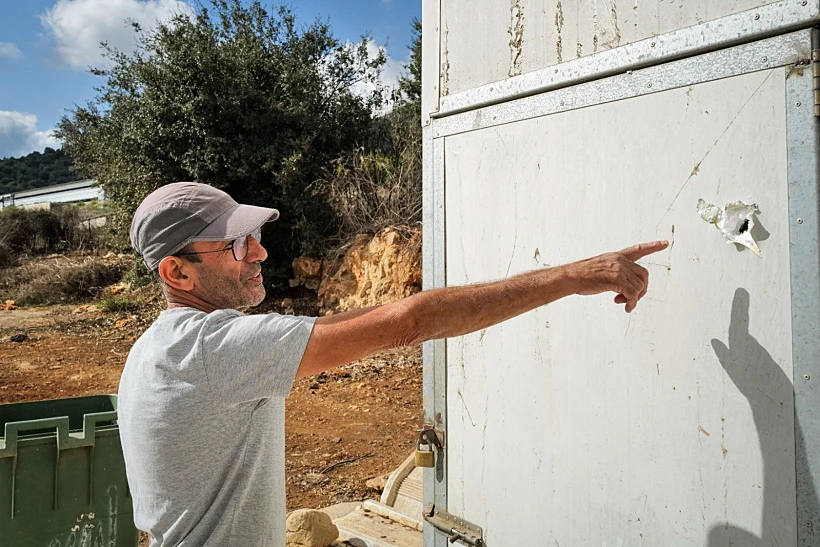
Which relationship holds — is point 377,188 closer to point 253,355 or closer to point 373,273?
point 373,273

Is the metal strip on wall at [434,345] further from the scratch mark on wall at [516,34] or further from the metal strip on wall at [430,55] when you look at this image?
the scratch mark on wall at [516,34]

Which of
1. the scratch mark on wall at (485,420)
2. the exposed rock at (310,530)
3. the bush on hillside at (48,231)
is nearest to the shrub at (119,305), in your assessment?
the bush on hillside at (48,231)

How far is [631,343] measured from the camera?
190cm

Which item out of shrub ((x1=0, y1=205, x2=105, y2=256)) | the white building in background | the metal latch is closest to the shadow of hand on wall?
the metal latch

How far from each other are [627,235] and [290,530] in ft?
10.9

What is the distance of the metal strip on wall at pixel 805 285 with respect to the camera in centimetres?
151

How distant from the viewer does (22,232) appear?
18594 millimetres

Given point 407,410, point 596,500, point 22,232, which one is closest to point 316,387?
point 407,410

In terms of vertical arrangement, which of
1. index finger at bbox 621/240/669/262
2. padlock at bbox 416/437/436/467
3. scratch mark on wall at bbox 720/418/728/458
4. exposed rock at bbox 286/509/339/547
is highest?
index finger at bbox 621/240/669/262

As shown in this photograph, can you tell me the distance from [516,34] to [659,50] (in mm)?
566

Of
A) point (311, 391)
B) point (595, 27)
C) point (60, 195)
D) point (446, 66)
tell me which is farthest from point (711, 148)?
point (60, 195)

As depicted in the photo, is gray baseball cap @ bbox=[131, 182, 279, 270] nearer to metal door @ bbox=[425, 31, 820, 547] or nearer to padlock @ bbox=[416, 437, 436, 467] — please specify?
metal door @ bbox=[425, 31, 820, 547]

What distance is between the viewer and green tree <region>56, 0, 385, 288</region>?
1214 centimetres

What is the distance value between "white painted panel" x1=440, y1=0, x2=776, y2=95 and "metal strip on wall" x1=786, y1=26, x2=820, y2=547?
311 mm
